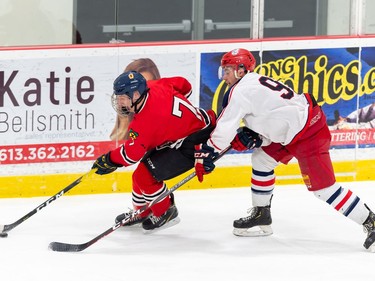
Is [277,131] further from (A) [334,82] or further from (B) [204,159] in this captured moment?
(A) [334,82]

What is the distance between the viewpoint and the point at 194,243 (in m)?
4.85

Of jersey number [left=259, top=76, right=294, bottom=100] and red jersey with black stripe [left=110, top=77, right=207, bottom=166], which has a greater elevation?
jersey number [left=259, top=76, right=294, bottom=100]

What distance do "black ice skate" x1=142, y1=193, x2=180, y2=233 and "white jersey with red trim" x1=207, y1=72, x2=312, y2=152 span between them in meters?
0.59

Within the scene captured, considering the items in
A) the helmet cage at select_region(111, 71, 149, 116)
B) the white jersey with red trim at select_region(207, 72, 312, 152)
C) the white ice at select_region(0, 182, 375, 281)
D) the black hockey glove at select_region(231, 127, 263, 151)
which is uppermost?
the helmet cage at select_region(111, 71, 149, 116)

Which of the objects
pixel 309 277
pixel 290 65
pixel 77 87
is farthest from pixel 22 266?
pixel 290 65

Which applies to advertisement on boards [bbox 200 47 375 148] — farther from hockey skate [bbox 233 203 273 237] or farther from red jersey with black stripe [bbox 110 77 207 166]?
hockey skate [bbox 233 203 273 237]

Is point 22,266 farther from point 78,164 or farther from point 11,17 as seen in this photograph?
point 11,17

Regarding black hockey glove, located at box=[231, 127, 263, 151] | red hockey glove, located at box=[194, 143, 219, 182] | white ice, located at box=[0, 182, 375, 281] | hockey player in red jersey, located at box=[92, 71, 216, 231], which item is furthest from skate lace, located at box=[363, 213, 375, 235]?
hockey player in red jersey, located at box=[92, 71, 216, 231]

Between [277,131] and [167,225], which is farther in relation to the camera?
[167,225]

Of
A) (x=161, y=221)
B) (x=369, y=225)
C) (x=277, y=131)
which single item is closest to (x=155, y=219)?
(x=161, y=221)

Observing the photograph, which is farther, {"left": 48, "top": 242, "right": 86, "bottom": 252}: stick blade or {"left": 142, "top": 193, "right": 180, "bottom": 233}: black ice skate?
{"left": 142, "top": 193, "right": 180, "bottom": 233}: black ice skate

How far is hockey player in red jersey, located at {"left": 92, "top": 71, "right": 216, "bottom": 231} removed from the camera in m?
4.64

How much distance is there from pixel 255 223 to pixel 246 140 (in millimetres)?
459

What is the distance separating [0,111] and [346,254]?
2.15 m
